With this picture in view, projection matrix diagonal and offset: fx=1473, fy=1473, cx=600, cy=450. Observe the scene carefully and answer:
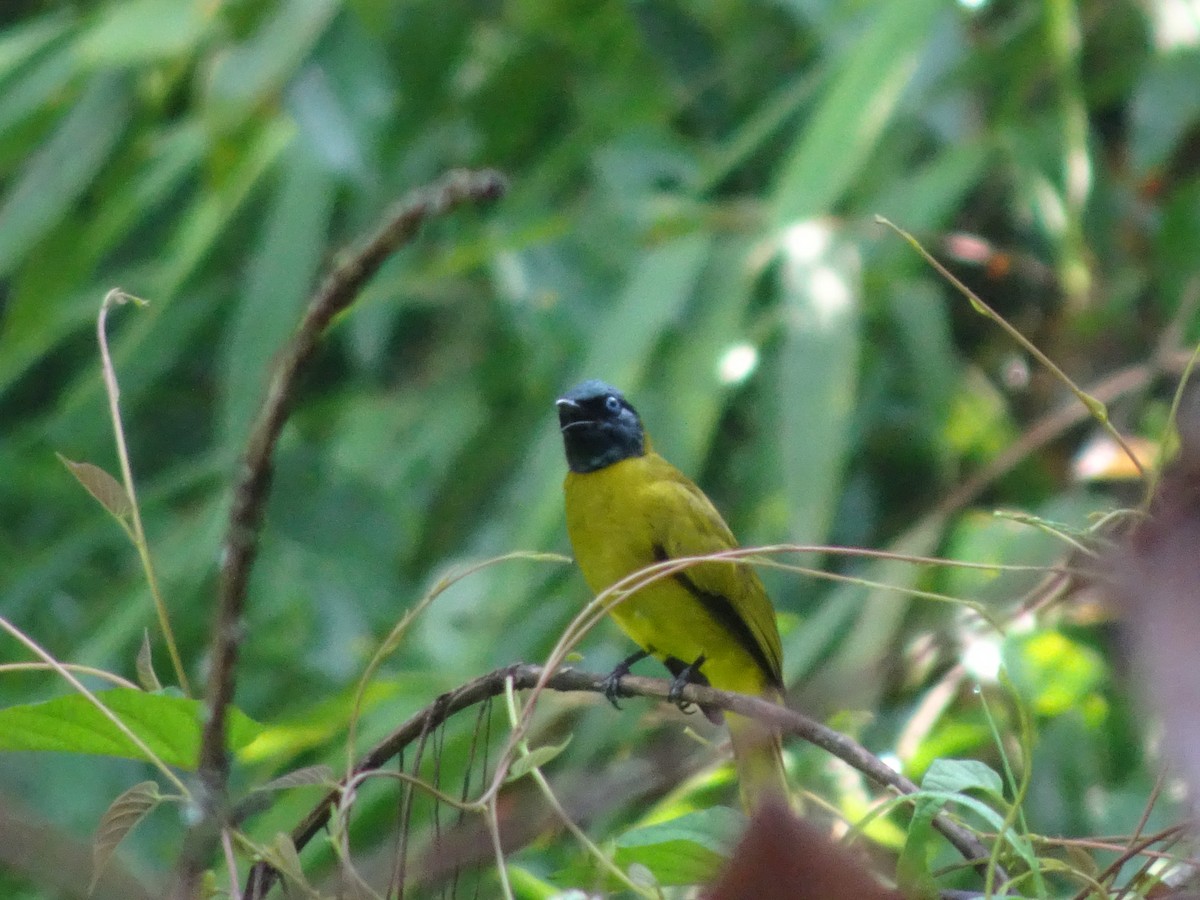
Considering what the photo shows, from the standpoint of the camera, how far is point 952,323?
4.46m

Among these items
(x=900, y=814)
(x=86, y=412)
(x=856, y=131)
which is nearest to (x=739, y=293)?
(x=856, y=131)

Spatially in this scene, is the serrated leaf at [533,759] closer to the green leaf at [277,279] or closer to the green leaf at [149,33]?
the green leaf at [277,279]

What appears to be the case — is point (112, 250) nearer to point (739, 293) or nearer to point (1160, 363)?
point (739, 293)

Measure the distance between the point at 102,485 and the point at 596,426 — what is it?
2.09m

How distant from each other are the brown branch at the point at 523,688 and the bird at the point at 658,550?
132cm

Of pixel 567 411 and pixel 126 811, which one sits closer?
pixel 126 811

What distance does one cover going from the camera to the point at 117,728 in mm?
1202

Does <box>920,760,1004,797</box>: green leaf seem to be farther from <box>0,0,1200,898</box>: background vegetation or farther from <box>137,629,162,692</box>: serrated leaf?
<box>0,0,1200,898</box>: background vegetation

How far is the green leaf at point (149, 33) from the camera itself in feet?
11.1

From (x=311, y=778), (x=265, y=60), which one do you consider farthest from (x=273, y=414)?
(x=265, y=60)

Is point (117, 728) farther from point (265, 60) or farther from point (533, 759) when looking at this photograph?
point (265, 60)

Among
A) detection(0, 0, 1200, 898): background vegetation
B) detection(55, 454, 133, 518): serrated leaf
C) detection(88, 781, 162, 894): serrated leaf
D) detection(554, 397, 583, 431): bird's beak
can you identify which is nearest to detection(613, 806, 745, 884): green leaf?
detection(88, 781, 162, 894): serrated leaf

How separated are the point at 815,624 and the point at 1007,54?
161cm

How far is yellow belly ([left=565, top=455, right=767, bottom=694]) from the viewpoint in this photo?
2.94 meters
